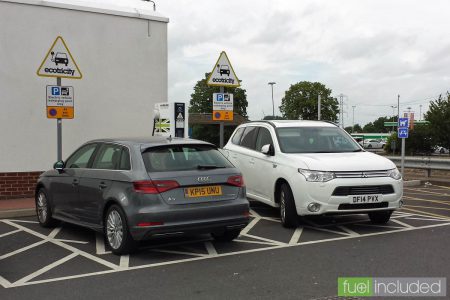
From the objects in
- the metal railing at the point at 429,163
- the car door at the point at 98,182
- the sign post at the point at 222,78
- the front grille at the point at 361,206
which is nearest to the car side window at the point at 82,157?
the car door at the point at 98,182

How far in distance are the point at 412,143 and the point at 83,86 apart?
122 ft

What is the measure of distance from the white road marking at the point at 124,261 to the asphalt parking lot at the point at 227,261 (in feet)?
0.04

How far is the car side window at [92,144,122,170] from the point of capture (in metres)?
6.59

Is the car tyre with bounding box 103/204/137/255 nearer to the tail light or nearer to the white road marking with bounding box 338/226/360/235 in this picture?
the tail light

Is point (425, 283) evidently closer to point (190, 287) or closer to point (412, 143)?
point (190, 287)

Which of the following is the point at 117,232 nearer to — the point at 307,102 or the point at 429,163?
the point at 429,163

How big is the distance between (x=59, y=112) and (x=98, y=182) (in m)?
3.38

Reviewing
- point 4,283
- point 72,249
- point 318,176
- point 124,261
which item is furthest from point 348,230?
point 4,283

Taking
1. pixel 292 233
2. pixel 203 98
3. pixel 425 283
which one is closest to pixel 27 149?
pixel 292 233

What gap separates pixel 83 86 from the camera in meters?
11.7

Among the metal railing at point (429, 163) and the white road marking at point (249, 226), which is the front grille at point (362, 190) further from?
the metal railing at point (429, 163)

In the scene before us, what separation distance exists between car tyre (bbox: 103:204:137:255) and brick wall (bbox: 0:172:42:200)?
525cm

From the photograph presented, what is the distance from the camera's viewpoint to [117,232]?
6.22 metres

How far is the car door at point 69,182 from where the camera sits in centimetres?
725
